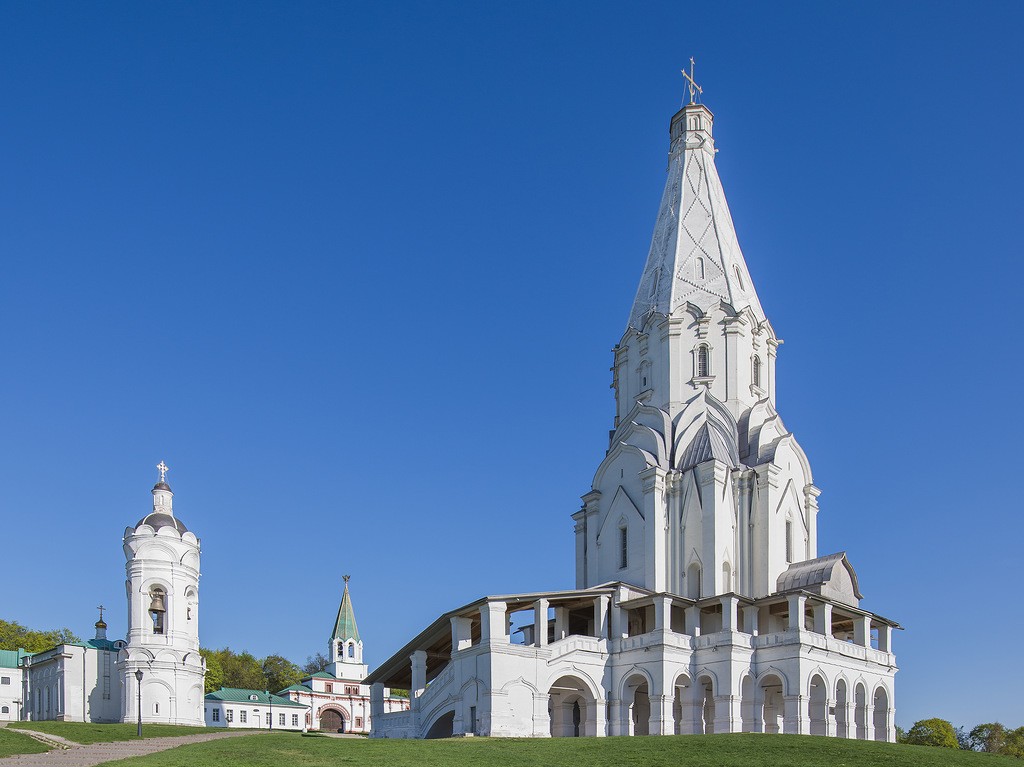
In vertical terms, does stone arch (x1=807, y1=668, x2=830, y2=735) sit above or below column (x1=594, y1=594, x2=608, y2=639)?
below

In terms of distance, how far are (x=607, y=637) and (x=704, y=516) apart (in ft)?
20.5

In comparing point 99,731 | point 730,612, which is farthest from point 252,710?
point 730,612

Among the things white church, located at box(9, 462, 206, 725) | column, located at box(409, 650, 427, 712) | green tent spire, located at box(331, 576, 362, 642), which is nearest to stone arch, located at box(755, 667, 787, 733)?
column, located at box(409, 650, 427, 712)

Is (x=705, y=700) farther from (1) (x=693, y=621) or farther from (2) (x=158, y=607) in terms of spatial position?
(2) (x=158, y=607)

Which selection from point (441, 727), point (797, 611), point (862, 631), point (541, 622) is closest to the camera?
point (797, 611)

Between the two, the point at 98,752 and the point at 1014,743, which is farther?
the point at 1014,743

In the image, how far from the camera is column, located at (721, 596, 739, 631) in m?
38.4

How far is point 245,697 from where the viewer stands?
74750mm

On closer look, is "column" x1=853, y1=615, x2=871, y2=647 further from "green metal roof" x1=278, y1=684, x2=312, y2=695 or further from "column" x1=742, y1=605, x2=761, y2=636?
"green metal roof" x1=278, y1=684, x2=312, y2=695

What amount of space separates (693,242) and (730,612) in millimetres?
17969

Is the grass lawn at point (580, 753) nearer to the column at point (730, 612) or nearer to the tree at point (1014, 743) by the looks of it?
the column at point (730, 612)

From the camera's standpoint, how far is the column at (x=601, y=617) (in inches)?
1574

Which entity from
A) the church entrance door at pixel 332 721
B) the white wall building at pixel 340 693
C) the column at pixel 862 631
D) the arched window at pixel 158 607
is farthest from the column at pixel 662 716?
the church entrance door at pixel 332 721

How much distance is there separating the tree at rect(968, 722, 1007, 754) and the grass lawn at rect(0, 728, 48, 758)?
49065 mm
